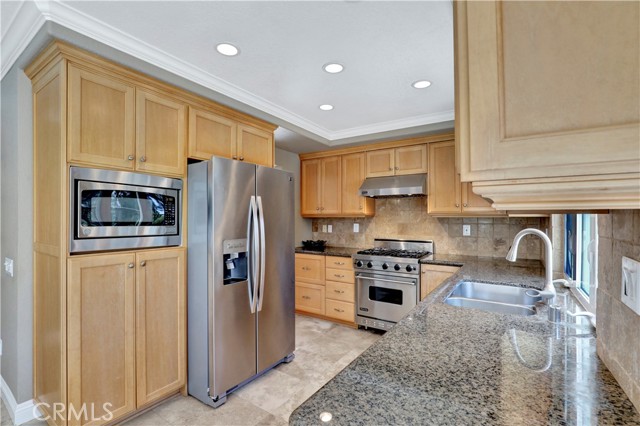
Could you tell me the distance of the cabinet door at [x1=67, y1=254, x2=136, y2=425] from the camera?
1.70 metres

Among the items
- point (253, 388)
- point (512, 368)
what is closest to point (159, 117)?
point (253, 388)

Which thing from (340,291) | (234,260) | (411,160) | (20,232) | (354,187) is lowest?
(340,291)

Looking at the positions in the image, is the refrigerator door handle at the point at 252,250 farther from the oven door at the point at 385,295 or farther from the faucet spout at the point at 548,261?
the faucet spout at the point at 548,261

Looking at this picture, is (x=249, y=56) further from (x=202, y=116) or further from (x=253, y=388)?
(x=253, y=388)

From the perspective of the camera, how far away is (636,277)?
2.17 feet

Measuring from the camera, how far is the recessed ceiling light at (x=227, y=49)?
1.92m

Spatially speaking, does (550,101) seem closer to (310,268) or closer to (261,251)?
(261,251)

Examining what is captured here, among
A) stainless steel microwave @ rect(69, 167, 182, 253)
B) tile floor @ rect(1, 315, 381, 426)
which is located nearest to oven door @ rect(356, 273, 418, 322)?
tile floor @ rect(1, 315, 381, 426)

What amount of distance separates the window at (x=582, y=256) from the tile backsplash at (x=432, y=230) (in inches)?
35.0

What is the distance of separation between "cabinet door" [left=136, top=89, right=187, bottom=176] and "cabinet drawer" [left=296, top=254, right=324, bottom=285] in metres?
2.12

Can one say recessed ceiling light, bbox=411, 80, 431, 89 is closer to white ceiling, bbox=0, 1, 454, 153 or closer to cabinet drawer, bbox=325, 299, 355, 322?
white ceiling, bbox=0, 1, 454, 153

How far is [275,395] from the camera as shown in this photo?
2270mm

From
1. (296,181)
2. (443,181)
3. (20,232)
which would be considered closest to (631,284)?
(443,181)

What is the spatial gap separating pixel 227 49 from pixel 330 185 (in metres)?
2.43
